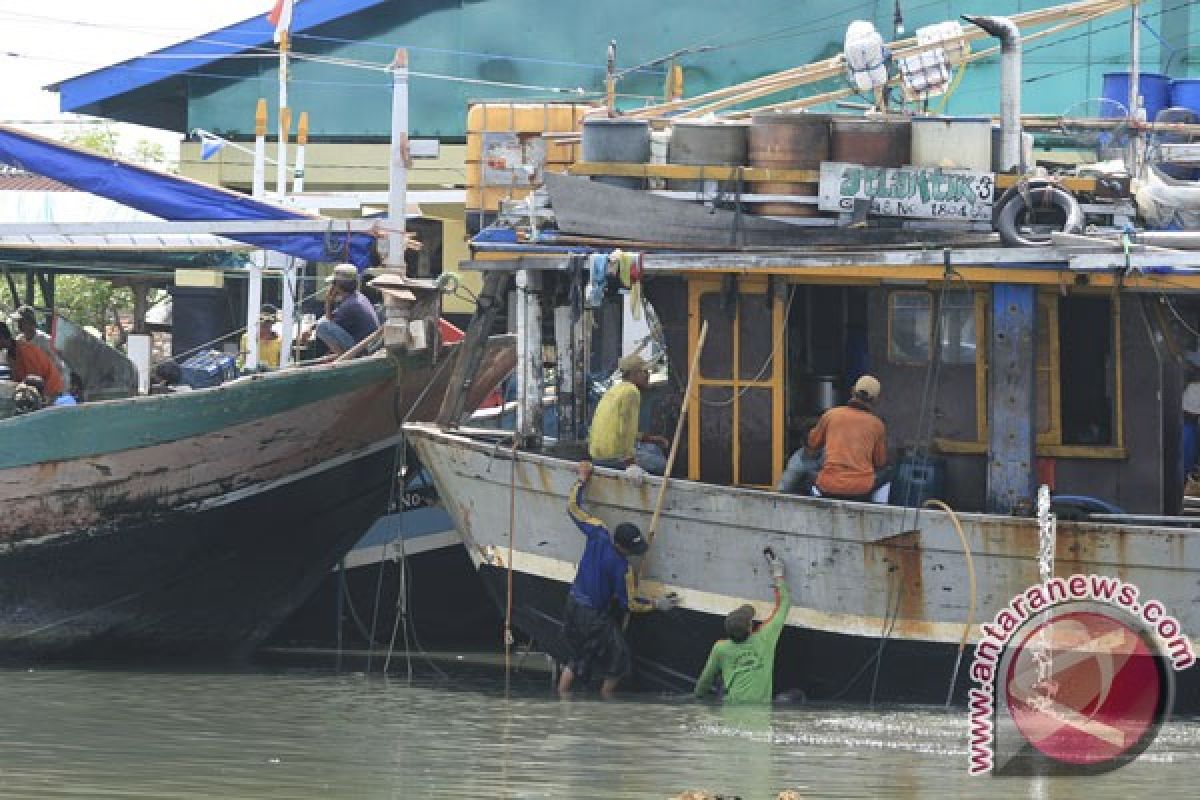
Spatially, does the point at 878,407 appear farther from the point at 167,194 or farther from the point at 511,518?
the point at 167,194

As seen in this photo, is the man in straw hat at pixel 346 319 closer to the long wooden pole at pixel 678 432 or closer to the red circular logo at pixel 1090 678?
the long wooden pole at pixel 678 432

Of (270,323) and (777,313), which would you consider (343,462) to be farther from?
(270,323)

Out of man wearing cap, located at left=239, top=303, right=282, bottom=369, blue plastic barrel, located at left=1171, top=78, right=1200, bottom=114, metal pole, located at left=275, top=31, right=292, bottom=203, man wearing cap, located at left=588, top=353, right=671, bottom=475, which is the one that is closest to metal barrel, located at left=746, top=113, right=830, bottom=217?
man wearing cap, located at left=588, top=353, right=671, bottom=475

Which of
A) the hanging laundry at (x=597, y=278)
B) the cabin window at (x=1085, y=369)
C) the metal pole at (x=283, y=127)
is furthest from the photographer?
the metal pole at (x=283, y=127)

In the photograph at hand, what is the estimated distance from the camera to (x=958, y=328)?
13.6 metres

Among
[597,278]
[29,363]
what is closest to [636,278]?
[597,278]

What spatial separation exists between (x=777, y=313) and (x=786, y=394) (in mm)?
516

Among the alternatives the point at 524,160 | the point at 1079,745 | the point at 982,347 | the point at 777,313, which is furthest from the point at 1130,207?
the point at 524,160

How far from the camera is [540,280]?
13.9 m

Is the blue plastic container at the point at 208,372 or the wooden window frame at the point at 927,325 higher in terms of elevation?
the wooden window frame at the point at 927,325

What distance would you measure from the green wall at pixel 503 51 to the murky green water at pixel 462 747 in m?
13.5

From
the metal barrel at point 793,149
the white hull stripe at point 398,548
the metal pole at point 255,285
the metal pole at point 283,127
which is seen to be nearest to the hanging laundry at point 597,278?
the metal barrel at point 793,149

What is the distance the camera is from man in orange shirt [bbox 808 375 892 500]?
13000 mm

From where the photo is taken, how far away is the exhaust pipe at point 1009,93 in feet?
43.5
